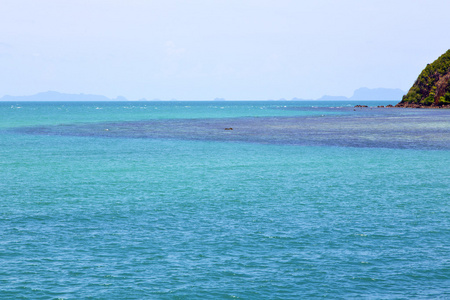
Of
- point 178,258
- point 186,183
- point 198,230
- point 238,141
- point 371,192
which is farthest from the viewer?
point 238,141

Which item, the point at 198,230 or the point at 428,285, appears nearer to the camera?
the point at 428,285

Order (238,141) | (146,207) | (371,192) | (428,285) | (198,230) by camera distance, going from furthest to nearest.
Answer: (238,141), (371,192), (146,207), (198,230), (428,285)

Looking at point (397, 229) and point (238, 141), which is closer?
point (397, 229)

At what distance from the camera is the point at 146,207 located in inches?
1093

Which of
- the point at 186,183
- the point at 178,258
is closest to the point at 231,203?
the point at 186,183

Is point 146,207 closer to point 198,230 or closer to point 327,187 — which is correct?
point 198,230

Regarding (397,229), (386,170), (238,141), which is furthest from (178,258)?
(238,141)

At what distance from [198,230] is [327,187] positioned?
13185 mm

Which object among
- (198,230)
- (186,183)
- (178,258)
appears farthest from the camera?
(186,183)

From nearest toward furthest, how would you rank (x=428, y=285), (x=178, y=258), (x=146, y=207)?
(x=428, y=285), (x=178, y=258), (x=146, y=207)

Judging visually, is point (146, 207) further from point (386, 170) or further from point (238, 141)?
point (238, 141)

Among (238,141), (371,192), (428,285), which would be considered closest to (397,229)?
(428,285)

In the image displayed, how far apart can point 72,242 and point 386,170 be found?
90.4 ft

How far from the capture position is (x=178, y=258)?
19203 mm
